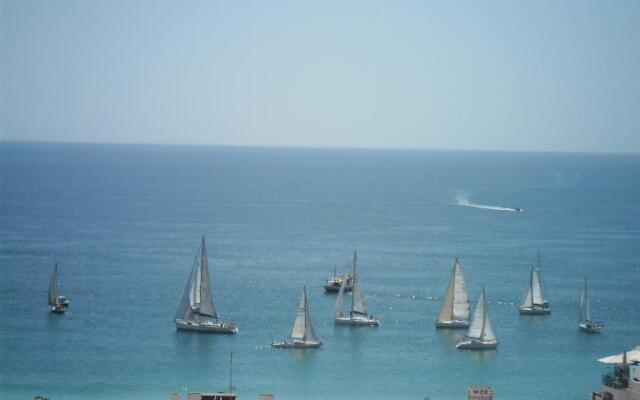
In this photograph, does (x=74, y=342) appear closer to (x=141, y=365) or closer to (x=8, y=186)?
(x=141, y=365)

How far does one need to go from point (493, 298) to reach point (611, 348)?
15206 millimetres

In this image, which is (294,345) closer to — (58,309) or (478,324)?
(478,324)

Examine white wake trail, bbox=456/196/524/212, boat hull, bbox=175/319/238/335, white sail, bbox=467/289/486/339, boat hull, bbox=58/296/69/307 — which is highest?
white wake trail, bbox=456/196/524/212

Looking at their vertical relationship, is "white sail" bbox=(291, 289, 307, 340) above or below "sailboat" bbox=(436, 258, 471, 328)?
below

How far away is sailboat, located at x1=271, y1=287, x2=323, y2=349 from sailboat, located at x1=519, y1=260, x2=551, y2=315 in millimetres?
17801

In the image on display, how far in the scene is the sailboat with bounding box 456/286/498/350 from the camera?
6794cm

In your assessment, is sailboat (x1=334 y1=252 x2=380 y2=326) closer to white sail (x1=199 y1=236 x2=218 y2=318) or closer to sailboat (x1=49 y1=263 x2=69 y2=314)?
white sail (x1=199 y1=236 x2=218 y2=318)

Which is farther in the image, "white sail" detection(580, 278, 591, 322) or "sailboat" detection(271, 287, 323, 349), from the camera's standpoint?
"white sail" detection(580, 278, 591, 322)

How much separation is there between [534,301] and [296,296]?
56.7 feet

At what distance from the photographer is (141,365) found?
62375 millimetres

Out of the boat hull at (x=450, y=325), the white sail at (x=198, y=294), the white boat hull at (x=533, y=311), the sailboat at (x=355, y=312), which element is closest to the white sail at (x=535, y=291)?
the white boat hull at (x=533, y=311)

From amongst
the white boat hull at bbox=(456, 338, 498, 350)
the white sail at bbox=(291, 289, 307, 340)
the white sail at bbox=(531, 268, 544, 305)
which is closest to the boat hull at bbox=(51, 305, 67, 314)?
the white sail at bbox=(291, 289, 307, 340)

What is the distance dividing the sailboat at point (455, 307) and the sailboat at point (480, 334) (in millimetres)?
3978

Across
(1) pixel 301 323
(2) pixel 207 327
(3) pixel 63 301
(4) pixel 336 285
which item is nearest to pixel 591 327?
(1) pixel 301 323
